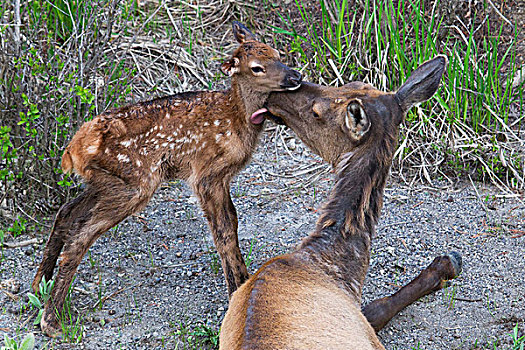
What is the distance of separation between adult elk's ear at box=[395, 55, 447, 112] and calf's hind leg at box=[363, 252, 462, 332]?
4.28ft

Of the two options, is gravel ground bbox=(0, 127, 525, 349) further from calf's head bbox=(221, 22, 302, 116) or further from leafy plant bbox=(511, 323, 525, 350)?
calf's head bbox=(221, 22, 302, 116)

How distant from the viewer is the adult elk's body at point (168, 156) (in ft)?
15.9

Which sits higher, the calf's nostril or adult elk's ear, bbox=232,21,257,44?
the calf's nostril

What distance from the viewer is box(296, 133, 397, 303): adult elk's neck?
4.05 metres

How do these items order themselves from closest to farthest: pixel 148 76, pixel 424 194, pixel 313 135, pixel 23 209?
pixel 313 135
pixel 23 209
pixel 424 194
pixel 148 76

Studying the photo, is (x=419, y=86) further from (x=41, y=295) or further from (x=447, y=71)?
(x=41, y=295)

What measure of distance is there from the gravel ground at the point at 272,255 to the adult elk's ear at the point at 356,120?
4.77 ft

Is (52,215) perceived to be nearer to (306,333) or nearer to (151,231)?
(151,231)

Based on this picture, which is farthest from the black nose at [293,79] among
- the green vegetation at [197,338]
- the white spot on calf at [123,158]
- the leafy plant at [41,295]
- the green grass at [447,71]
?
the leafy plant at [41,295]

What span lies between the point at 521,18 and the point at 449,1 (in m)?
0.84

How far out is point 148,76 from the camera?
7473 millimetres

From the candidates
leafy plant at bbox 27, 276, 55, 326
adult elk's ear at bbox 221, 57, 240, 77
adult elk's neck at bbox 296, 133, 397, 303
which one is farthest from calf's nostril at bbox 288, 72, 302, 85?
leafy plant at bbox 27, 276, 55, 326

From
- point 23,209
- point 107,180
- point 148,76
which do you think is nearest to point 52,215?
point 23,209

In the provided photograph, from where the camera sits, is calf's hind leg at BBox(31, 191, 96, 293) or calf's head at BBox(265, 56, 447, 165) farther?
calf's hind leg at BBox(31, 191, 96, 293)
